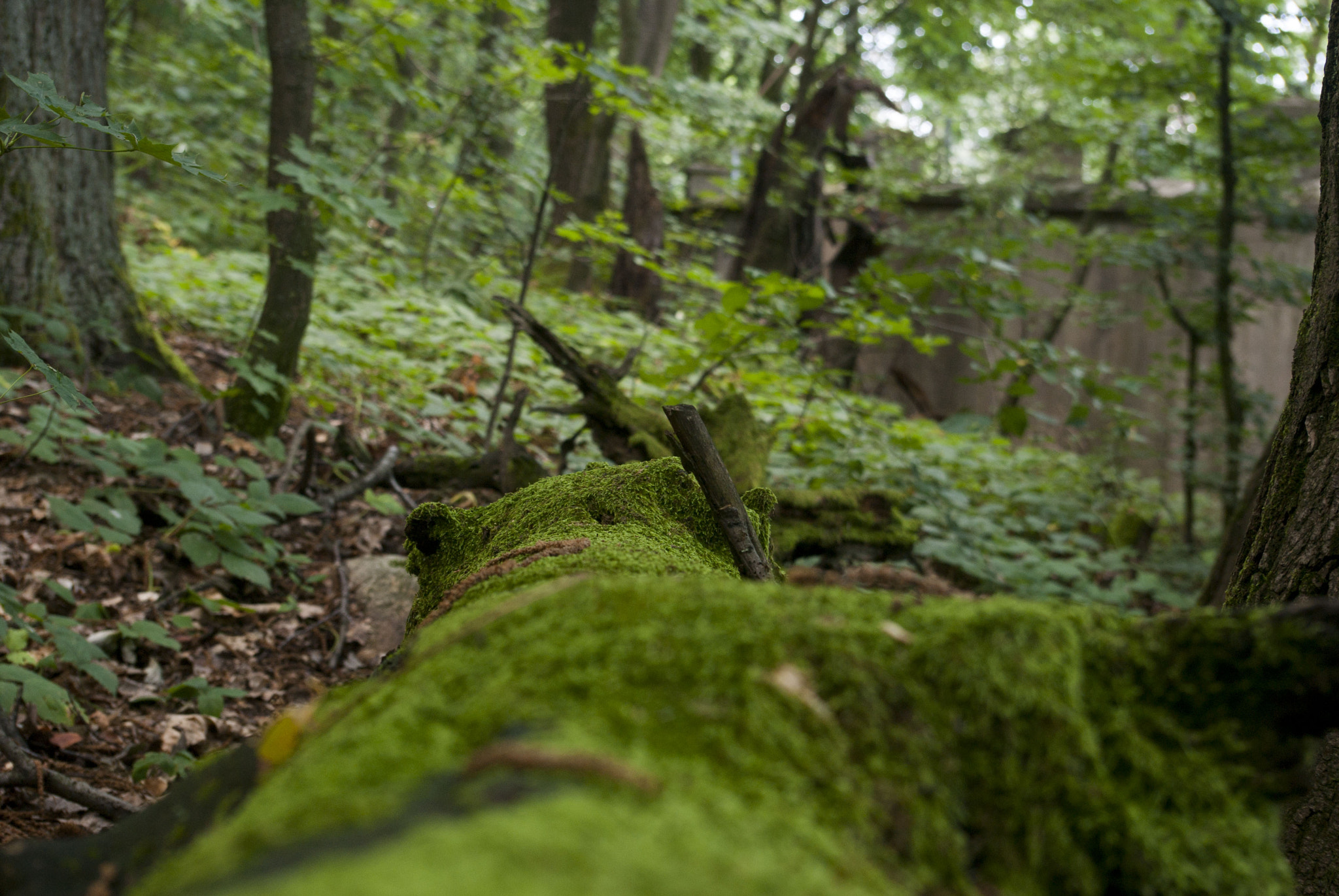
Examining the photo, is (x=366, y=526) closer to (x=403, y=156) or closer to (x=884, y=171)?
(x=884, y=171)

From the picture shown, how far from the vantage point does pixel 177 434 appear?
15.5 ft

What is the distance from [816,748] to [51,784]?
2.20 meters

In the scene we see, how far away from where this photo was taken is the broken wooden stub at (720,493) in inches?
68.5

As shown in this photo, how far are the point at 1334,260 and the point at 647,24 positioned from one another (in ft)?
33.3

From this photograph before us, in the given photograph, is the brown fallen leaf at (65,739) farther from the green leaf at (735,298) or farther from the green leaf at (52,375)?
the green leaf at (735,298)

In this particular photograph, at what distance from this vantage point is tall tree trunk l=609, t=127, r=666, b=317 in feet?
29.7

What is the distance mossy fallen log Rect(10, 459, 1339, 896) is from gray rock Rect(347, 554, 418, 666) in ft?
9.73

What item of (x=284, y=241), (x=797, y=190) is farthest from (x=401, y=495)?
(x=797, y=190)

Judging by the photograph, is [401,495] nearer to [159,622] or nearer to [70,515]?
[159,622]

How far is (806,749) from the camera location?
2.58 ft

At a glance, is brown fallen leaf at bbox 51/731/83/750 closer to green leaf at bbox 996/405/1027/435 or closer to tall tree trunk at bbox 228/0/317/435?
tall tree trunk at bbox 228/0/317/435

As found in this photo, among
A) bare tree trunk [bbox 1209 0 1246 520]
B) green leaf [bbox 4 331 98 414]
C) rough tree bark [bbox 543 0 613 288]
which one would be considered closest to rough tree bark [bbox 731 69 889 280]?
rough tree bark [bbox 543 0 613 288]

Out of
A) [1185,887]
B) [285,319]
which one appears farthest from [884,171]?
[1185,887]

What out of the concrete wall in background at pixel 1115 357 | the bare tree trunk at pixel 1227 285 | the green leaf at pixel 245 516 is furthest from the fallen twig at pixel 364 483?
the concrete wall in background at pixel 1115 357
